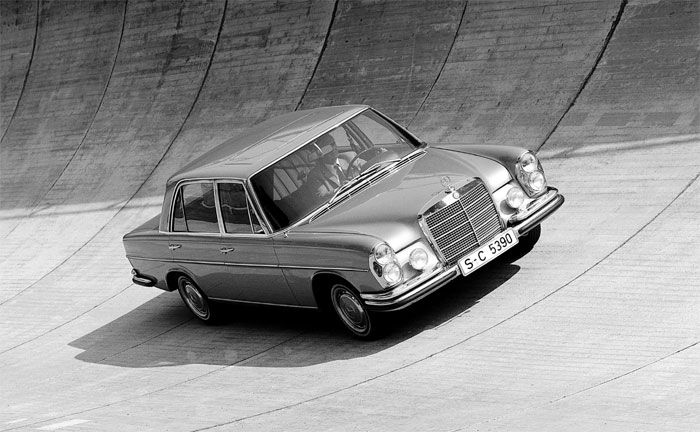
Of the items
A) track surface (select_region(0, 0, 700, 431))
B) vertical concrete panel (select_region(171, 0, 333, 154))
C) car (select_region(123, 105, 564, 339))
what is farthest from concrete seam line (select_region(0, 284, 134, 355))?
vertical concrete panel (select_region(171, 0, 333, 154))

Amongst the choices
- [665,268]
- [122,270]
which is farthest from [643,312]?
[122,270]

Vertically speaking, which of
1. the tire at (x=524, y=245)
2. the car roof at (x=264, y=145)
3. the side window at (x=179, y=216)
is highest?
the car roof at (x=264, y=145)

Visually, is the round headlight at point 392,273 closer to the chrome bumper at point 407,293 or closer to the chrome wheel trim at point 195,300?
the chrome bumper at point 407,293

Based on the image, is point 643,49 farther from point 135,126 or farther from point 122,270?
point 135,126

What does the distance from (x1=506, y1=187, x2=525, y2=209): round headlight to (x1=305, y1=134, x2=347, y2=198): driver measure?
1.27 metres

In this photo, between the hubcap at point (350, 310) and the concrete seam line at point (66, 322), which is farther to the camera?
the concrete seam line at point (66, 322)

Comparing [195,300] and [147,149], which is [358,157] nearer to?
[195,300]

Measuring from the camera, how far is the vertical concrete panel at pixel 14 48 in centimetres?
1880

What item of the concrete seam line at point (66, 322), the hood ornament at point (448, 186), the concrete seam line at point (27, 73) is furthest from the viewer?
the concrete seam line at point (27, 73)

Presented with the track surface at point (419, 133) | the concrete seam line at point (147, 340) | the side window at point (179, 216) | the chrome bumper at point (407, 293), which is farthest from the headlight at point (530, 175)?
the concrete seam line at point (147, 340)

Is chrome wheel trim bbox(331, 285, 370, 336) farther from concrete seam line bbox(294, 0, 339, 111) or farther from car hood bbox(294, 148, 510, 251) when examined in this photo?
concrete seam line bbox(294, 0, 339, 111)

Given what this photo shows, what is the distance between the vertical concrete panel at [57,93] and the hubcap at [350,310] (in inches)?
306

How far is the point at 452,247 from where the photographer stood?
855 centimetres

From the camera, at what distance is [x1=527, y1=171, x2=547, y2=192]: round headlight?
912cm
